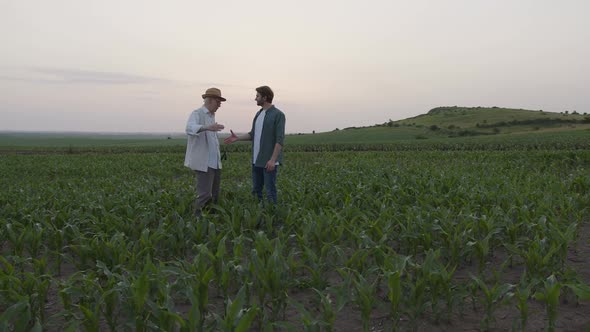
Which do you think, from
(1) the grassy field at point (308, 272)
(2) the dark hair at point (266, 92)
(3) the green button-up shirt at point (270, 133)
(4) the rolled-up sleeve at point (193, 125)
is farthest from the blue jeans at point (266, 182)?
(4) the rolled-up sleeve at point (193, 125)

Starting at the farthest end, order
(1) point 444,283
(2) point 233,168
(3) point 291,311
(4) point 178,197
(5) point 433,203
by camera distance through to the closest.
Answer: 1. (2) point 233,168
2. (4) point 178,197
3. (5) point 433,203
4. (3) point 291,311
5. (1) point 444,283

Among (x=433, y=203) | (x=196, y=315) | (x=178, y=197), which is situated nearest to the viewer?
(x=196, y=315)

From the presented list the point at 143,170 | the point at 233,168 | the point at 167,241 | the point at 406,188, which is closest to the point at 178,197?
the point at 167,241

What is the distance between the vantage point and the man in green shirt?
22.7 ft

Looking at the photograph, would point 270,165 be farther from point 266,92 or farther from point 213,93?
point 213,93

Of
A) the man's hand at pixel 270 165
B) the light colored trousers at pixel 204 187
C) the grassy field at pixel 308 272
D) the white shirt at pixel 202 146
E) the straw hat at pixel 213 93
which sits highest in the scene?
the straw hat at pixel 213 93

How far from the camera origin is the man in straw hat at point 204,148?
6.77m

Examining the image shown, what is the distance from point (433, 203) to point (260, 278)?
490 centimetres

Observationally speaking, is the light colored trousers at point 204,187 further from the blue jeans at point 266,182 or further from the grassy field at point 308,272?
the blue jeans at point 266,182

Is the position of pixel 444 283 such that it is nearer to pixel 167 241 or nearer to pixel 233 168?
pixel 167 241

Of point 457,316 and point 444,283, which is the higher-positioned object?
point 444,283

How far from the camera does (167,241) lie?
5336 millimetres

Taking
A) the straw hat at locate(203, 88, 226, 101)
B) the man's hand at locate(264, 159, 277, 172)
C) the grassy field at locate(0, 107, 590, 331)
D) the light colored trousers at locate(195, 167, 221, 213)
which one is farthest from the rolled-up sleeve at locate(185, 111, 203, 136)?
the grassy field at locate(0, 107, 590, 331)

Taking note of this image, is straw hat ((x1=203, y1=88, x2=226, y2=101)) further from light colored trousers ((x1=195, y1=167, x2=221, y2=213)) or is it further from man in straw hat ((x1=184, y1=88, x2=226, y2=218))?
light colored trousers ((x1=195, y1=167, x2=221, y2=213))
